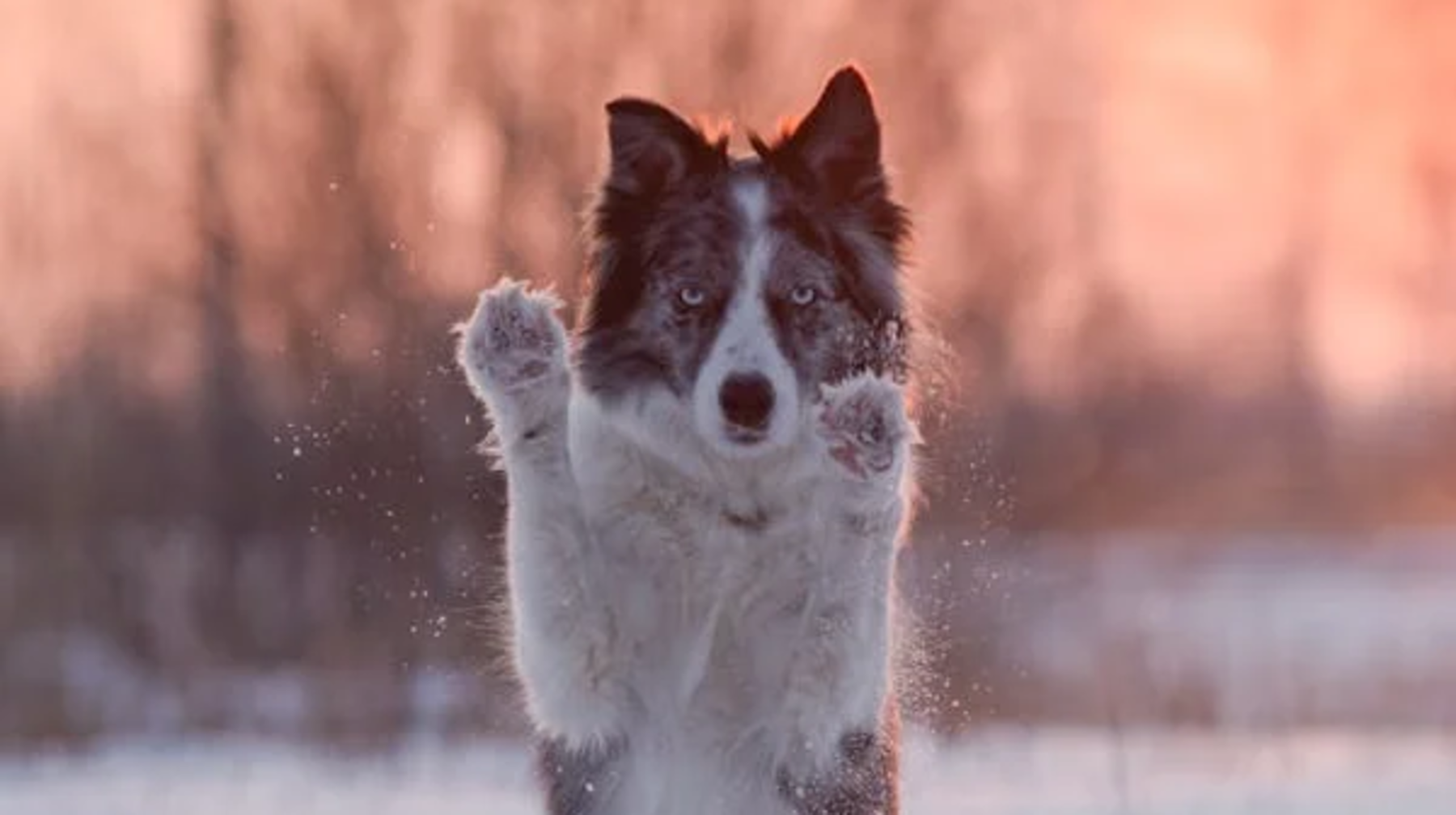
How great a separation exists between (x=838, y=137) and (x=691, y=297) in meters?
0.68

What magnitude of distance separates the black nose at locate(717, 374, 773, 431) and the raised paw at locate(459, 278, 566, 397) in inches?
17.2

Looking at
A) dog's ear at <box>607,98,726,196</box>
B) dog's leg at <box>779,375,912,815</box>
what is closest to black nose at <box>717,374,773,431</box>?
dog's leg at <box>779,375,912,815</box>

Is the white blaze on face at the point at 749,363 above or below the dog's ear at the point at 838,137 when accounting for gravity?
below

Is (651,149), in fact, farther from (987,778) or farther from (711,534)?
(987,778)

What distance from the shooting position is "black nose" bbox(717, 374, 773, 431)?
7.15 meters

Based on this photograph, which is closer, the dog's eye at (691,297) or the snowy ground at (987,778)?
the dog's eye at (691,297)

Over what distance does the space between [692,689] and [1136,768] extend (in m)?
8.60

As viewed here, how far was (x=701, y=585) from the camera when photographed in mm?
7406

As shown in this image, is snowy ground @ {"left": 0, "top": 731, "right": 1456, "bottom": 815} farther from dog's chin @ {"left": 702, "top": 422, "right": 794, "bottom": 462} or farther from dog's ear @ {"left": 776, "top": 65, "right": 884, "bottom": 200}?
dog's chin @ {"left": 702, "top": 422, "right": 794, "bottom": 462}

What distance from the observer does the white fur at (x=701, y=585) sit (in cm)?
717

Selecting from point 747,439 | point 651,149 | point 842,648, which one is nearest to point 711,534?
point 747,439

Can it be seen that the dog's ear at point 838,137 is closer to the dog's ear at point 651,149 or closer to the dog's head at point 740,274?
the dog's head at point 740,274

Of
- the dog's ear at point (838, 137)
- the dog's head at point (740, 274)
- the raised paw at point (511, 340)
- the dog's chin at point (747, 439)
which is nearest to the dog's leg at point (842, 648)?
the dog's chin at point (747, 439)

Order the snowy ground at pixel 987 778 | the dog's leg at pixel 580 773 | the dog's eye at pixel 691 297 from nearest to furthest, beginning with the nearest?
the dog's leg at pixel 580 773, the dog's eye at pixel 691 297, the snowy ground at pixel 987 778
